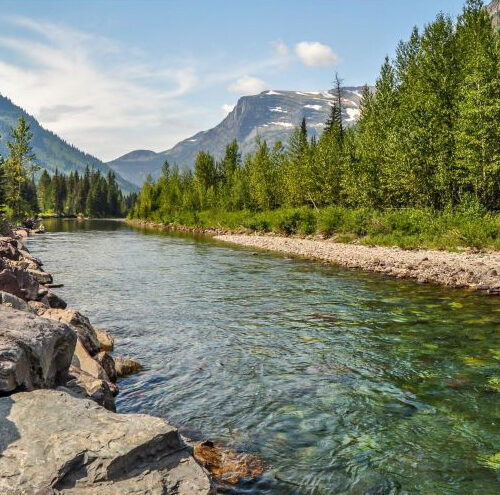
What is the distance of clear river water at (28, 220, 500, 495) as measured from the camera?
269 inches

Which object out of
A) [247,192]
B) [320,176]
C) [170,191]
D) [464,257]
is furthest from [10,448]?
[170,191]

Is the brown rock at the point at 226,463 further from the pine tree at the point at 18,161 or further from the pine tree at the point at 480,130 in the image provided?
the pine tree at the point at 18,161

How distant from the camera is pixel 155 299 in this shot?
19656 mm

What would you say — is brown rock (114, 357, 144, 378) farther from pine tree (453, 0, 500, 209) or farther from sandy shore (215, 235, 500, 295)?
pine tree (453, 0, 500, 209)

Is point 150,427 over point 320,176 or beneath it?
beneath

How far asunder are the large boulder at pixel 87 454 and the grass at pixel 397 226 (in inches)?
1069

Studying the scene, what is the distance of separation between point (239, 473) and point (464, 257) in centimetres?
2347

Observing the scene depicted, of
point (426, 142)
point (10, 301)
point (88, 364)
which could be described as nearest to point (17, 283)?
point (10, 301)

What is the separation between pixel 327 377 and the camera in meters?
10.4

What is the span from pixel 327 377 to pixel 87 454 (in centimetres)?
647

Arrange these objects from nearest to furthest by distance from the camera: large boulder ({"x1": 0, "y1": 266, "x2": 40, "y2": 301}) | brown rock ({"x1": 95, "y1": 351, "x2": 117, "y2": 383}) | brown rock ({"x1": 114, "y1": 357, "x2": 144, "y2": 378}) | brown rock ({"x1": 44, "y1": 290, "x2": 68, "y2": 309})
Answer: brown rock ({"x1": 95, "y1": 351, "x2": 117, "y2": 383})
brown rock ({"x1": 114, "y1": 357, "x2": 144, "y2": 378})
large boulder ({"x1": 0, "y1": 266, "x2": 40, "y2": 301})
brown rock ({"x1": 44, "y1": 290, "x2": 68, "y2": 309})

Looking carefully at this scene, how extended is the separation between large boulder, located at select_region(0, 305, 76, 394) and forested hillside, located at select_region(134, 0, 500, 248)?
91.8 feet

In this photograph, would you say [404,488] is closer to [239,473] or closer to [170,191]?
[239,473]

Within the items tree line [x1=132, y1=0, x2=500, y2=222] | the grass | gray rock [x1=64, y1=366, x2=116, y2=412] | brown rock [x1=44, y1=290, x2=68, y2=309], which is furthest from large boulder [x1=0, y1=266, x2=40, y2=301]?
tree line [x1=132, y1=0, x2=500, y2=222]
